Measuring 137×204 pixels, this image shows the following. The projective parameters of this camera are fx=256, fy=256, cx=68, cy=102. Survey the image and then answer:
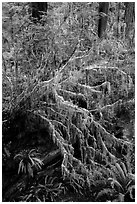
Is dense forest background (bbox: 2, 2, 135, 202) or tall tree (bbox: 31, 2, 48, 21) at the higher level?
tall tree (bbox: 31, 2, 48, 21)

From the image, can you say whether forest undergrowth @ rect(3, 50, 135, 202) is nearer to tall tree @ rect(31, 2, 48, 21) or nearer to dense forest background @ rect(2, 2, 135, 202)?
dense forest background @ rect(2, 2, 135, 202)

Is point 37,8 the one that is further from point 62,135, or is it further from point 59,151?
point 59,151

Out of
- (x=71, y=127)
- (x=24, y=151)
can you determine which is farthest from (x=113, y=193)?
(x=24, y=151)

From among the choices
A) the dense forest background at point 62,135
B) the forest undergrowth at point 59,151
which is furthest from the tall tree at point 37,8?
the forest undergrowth at point 59,151

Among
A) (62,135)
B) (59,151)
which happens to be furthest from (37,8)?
(59,151)

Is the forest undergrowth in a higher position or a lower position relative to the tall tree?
lower

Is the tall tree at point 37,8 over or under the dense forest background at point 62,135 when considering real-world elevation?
over

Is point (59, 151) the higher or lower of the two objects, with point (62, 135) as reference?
lower

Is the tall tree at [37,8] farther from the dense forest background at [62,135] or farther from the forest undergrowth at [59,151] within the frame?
the forest undergrowth at [59,151]

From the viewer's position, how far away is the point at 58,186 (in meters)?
4.21

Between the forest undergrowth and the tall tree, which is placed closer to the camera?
the forest undergrowth

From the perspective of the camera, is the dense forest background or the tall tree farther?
the tall tree

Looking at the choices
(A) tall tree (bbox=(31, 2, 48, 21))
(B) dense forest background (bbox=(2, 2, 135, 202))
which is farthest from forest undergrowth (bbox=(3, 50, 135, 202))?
(A) tall tree (bbox=(31, 2, 48, 21))

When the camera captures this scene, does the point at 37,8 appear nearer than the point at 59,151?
No
